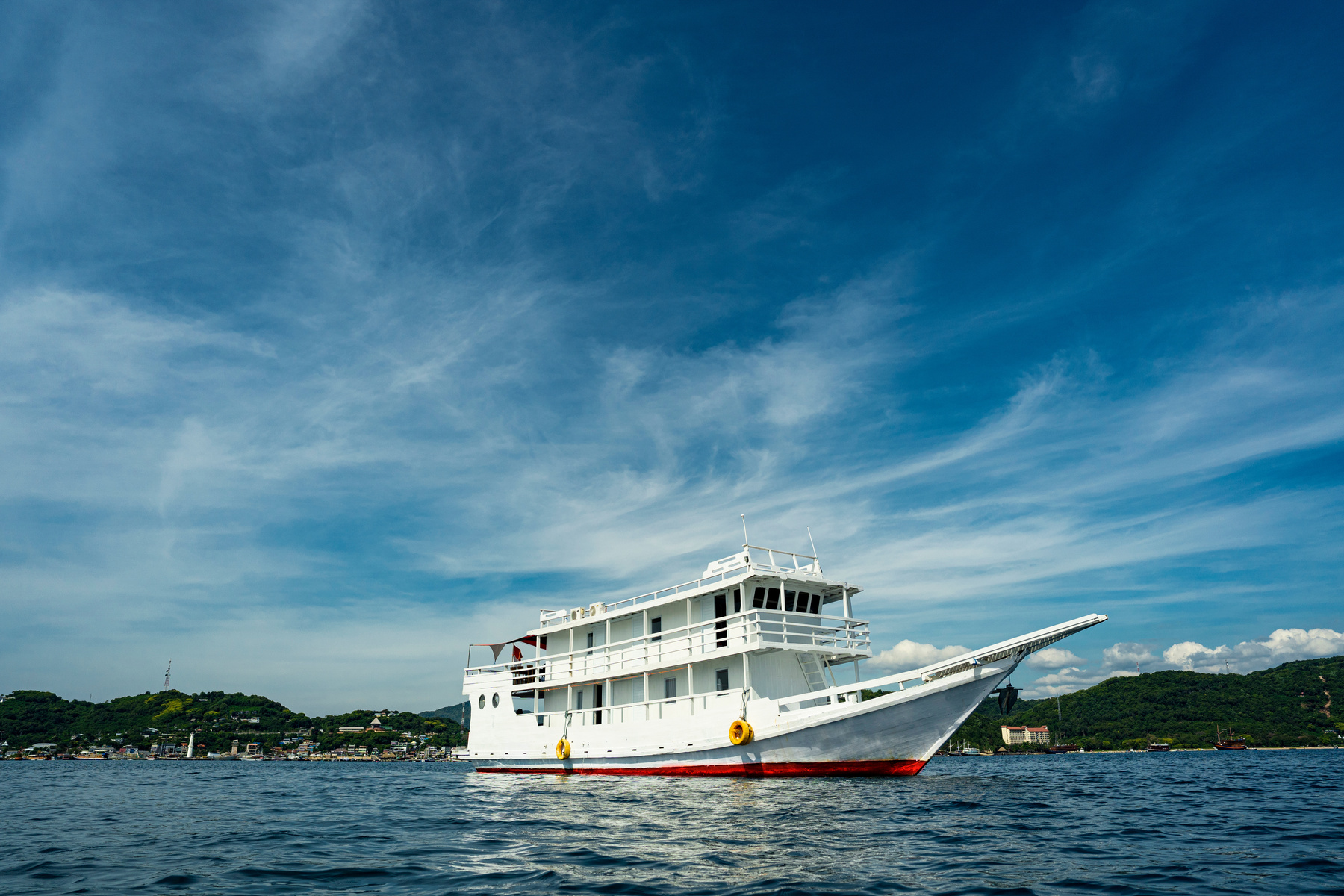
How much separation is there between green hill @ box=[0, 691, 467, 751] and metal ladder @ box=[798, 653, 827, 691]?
394 feet

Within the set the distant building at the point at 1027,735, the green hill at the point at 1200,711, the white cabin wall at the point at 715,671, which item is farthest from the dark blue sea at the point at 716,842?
the distant building at the point at 1027,735

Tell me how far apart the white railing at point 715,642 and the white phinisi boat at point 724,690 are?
0.23ft

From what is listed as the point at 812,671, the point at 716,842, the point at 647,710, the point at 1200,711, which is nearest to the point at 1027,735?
the point at 1200,711

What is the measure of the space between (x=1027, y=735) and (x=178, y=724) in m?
153

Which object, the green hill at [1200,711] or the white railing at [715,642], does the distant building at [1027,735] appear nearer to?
the green hill at [1200,711]

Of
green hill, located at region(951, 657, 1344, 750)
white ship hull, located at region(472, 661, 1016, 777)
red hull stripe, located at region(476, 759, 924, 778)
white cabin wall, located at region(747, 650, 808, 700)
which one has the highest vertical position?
white cabin wall, located at region(747, 650, 808, 700)

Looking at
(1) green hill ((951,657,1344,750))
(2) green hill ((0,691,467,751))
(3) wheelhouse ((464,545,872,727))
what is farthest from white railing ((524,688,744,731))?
(2) green hill ((0,691,467,751))

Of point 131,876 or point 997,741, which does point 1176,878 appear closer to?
point 131,876

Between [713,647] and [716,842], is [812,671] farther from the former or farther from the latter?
[716,842]

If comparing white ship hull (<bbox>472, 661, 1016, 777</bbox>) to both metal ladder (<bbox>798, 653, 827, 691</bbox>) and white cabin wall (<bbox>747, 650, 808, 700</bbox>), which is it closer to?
white cabin wall (<bbox>747, 650, 808, 700</bbox>)

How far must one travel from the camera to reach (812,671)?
2400 cm

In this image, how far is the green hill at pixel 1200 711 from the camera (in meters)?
94.8

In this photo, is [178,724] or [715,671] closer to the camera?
[715,671]

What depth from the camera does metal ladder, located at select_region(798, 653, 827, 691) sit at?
23.8m
